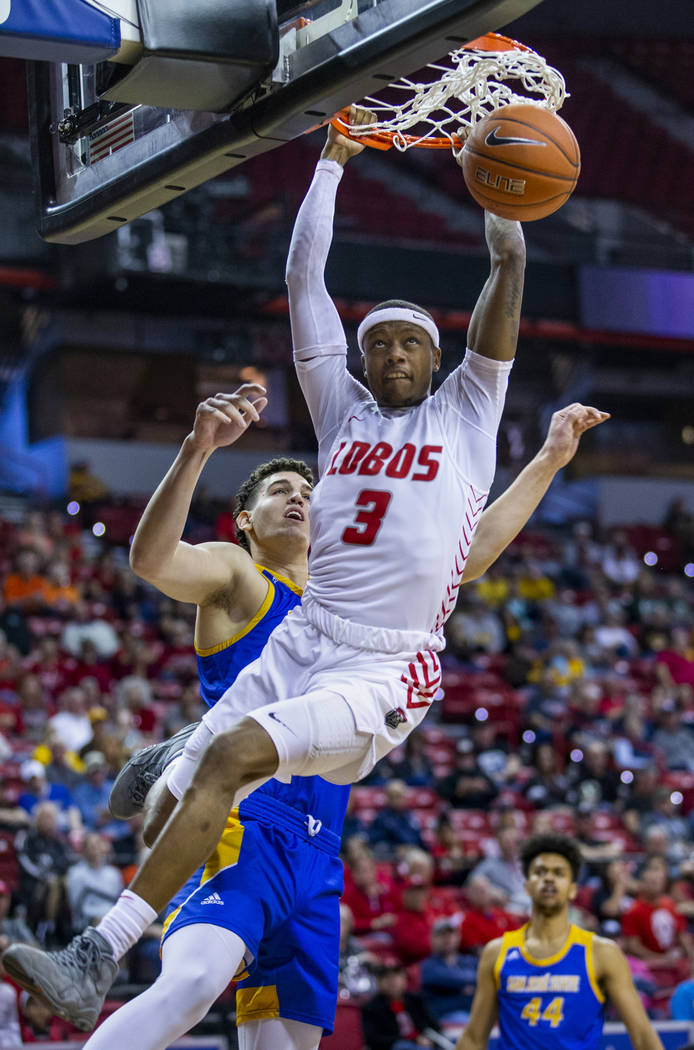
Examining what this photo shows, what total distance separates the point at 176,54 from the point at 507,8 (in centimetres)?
101

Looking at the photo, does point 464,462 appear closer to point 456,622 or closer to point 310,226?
point 310,226

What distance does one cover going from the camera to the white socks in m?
3.66

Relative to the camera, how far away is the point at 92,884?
9.34m

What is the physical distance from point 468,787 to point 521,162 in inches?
386

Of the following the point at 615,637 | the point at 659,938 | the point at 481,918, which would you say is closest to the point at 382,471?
the point at 481,918

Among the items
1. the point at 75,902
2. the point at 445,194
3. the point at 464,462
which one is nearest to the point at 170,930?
the point at 464,462

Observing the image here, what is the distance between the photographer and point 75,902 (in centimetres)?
926

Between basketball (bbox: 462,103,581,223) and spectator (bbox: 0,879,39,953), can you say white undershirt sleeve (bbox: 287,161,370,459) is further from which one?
spectator (bbox: 0,879,39,953)

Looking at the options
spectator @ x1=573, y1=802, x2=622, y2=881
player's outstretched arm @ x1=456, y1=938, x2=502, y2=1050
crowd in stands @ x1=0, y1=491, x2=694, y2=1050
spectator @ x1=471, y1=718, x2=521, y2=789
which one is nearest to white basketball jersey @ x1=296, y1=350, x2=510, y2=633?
player's outstretched arm @ x1=456, y1=938, x2=502, y2=1050

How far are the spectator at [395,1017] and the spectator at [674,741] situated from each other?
719 cm

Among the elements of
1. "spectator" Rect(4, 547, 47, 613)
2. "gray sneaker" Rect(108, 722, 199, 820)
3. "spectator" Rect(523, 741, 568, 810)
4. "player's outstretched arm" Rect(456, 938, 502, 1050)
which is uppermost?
"gray sneaker" Rect(108, 722, 199, 820)

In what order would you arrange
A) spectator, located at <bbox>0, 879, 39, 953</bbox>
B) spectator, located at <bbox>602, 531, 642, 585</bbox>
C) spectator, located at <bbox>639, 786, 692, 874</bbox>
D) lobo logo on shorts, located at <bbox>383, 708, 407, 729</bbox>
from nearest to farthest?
lobo logo on shorts, located at <bbox>383, 708, 407, 729</bbox> → spectator, located at <bbox>0, 879, 39, 953</bbox> → spectator, located at <bbox>639, 786, 692, 874</bbox> → spectator, located at <bbox>602, 531, 642, 585</bbox>

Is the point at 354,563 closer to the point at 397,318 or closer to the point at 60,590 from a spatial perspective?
the point at 397,318

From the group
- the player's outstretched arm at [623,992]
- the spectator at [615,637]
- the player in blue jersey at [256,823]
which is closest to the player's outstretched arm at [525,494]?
the player in blue jersey at [256,823]
